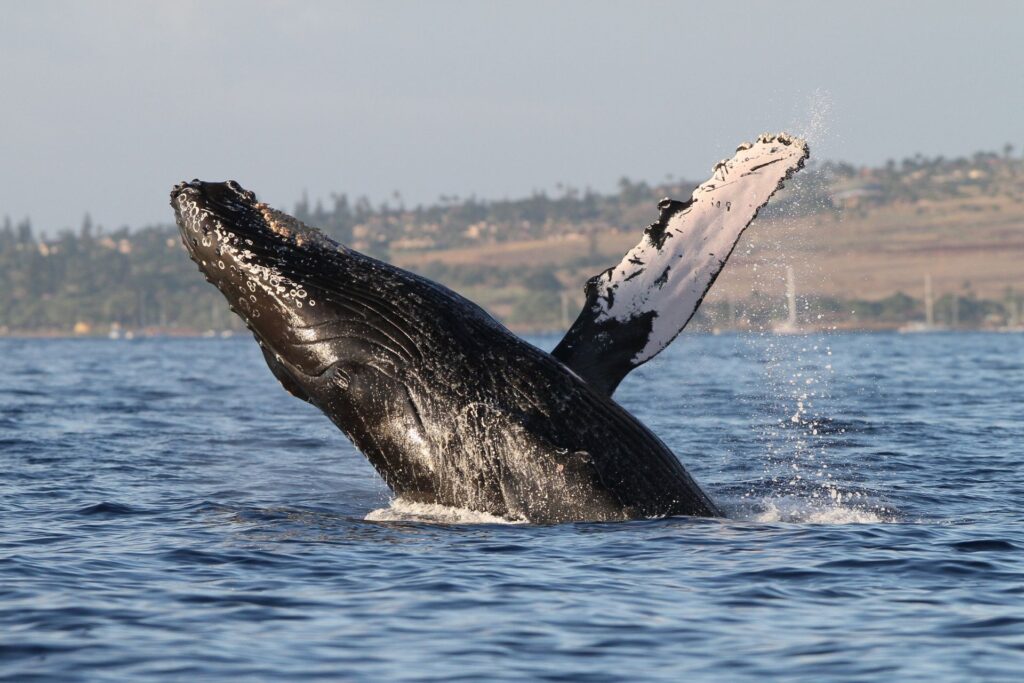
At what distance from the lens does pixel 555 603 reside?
25.6 feet

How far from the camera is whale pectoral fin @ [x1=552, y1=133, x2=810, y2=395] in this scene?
9352 millimetres

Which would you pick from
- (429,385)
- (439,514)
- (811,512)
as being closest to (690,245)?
(429,385)

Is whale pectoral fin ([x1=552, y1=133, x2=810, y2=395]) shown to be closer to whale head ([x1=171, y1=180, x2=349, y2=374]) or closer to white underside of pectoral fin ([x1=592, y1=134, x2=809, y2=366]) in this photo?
white underside of pectoral fin ([x1=592, y1=134, x2=809, y2=366])

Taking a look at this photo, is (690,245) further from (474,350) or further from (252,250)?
(252,250)

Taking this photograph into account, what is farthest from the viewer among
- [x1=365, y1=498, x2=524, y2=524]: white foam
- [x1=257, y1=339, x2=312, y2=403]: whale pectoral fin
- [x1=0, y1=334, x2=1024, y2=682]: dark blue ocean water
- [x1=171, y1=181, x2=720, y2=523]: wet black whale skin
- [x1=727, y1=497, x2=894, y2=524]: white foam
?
[x1=727, y1=497, x2=894, y2=524]: white foam

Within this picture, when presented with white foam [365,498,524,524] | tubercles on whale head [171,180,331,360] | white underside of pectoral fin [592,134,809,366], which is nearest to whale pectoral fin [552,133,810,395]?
white underside of pectoral fin [592,134,809,366]

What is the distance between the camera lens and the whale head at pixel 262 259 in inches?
358

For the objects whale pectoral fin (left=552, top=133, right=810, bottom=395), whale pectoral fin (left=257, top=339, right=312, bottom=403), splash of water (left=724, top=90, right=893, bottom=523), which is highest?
whale pectoral fin (left=552, top=133, right=810, bottom=395)

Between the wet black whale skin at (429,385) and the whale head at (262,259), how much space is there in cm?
1

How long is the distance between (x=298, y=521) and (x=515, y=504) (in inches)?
76.3

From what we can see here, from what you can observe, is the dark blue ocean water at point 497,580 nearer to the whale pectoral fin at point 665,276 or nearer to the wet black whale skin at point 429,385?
the wet black whale skin at point 429,385

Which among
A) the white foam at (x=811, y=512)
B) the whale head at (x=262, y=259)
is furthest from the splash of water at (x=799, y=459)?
the whale head at (x=262, y=259)

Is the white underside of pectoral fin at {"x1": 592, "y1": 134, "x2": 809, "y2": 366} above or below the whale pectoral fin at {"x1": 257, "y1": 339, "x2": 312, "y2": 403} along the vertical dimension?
above

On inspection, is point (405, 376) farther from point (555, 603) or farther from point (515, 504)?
point (555, 603)
